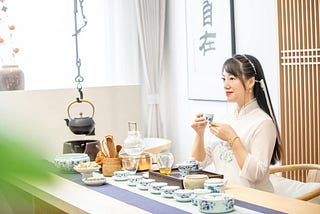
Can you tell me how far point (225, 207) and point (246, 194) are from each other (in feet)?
1.09

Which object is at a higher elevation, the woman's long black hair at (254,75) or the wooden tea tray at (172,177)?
the woman's long black hair at (254,75)

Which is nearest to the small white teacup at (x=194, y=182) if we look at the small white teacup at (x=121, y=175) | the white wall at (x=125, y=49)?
the small white teacup at (x=121, y=175)

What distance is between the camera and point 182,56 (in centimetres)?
550

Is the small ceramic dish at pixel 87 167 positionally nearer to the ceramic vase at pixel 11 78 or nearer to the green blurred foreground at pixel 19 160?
the ceramic vase at pixel 11 78

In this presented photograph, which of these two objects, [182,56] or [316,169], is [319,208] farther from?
[182,56]

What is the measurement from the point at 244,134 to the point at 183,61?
2758mm

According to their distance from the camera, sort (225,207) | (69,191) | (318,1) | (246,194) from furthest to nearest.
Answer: (318,1) → (69,191) → (246,194) → (225,207)

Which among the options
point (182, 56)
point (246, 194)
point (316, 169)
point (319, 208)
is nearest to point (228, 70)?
point (316, 169)

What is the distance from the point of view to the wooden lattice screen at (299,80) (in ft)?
12.5

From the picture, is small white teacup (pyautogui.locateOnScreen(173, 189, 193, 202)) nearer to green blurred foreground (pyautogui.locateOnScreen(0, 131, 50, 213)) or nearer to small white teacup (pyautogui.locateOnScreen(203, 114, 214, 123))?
small white teacup (pyautogui.locateOnScreen(203, 114, 214, 123))

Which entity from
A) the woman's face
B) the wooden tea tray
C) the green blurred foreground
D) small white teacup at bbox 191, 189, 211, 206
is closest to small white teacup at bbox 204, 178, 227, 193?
small white teacup at bbox 191, 189, 211, 206

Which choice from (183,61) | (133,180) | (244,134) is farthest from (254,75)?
(183,61)

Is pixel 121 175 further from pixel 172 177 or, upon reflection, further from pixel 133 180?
pixel 172 177

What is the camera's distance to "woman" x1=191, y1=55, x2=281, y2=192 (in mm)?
2680
